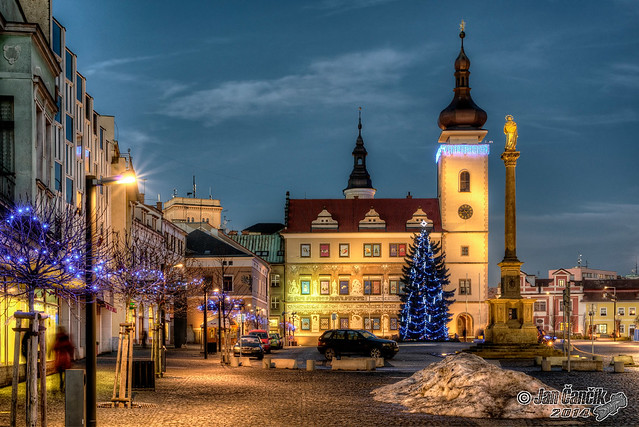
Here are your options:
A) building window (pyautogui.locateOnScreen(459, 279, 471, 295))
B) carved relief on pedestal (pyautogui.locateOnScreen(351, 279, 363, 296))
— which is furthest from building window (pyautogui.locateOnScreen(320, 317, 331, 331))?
building window (pyautogui.locateOnScreen(459, 279, 471, 295))

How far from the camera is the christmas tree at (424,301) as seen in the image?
283 feet

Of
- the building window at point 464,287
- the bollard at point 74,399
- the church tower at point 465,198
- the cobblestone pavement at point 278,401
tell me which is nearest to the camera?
the bollard at point 74,399

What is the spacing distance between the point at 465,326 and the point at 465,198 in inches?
512

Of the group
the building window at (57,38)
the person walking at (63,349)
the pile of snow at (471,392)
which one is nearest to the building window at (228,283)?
the building window at (57,38)

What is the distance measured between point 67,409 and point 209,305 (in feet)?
185

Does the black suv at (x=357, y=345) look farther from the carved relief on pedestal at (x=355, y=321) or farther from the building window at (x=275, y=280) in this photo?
the building window at (x=275, y=280)

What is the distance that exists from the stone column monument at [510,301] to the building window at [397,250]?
2172 inches

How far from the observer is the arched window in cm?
9981

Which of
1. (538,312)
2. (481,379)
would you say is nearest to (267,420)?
(481,379)

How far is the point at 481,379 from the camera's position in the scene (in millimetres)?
19844

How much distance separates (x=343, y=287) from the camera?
10112 centimetres

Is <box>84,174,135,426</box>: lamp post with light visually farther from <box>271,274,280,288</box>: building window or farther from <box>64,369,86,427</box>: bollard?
<box>271,274,280,288</box>: building window

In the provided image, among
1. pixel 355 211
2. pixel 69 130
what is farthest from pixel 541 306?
pixel 69 130

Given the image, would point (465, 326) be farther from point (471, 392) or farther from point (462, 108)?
point (471, 392)
